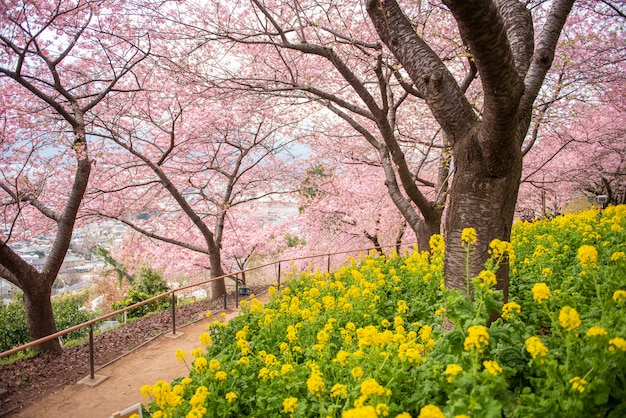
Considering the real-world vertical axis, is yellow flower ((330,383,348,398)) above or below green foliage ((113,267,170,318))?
above

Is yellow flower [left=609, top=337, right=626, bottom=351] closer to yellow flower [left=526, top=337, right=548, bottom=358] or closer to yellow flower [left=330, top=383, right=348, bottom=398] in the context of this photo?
yellow flower [left=526, top=337, right=548, bottom=358]

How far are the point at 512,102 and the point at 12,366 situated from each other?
956 centimetres

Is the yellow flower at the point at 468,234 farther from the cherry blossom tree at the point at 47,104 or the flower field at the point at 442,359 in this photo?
the cherry blossom tree at the point at 47,104

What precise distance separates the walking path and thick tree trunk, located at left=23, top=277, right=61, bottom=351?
2260 mm

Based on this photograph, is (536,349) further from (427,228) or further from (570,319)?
(427,228)

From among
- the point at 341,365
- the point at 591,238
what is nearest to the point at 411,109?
the point at 591,238

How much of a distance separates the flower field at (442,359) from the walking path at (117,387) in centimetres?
221

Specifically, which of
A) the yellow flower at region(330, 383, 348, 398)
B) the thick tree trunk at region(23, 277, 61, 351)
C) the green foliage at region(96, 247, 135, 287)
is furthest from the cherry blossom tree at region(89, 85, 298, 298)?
the green foliage at region(96, 247, 135, 287)

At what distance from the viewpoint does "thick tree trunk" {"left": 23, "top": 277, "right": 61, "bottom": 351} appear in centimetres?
791

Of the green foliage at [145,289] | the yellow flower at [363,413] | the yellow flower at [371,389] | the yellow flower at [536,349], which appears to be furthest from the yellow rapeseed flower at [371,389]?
the green foliage at [145,289]

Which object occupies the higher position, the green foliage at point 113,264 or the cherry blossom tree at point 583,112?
the cherry blossom tree at point 583,112

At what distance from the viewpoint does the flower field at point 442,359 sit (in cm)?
177

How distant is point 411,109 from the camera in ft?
39.3

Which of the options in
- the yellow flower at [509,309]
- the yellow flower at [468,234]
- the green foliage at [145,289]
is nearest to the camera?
the yellow flower at [509,309]
